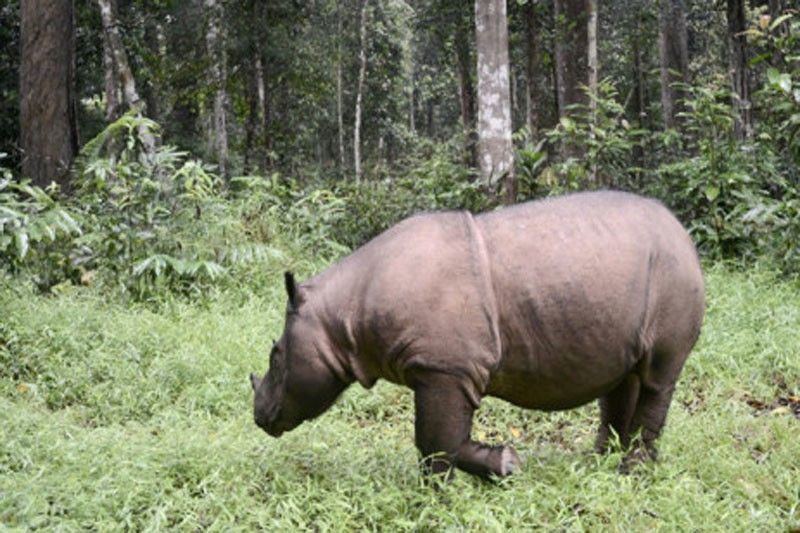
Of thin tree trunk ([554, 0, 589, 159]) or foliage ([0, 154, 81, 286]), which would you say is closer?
foliage ([0, 154, 81, 286])

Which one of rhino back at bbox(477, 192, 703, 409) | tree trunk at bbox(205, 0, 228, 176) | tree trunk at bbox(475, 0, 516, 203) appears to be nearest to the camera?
rhino back at bbox(477, 192, 703, 409)

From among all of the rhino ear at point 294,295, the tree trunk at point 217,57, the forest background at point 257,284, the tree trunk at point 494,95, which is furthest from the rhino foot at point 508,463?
the tree trunk at point 217,57

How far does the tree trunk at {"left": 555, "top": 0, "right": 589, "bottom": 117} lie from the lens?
1242cm

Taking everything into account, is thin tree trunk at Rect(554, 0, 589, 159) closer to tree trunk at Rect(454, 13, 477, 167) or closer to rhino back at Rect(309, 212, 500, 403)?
tree trunk at Rect(454, 13, 477, 167)

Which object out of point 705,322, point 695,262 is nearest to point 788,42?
point 705,322

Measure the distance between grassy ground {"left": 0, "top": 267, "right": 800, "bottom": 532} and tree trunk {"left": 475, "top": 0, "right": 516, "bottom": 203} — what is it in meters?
2.99

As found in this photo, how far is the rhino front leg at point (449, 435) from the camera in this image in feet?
13.8

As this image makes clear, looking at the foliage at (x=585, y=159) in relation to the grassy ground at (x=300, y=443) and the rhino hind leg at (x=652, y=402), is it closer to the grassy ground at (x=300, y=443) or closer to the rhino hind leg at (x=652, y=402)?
the grassy ground at (x=300, y=443)

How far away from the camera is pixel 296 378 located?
15.0 feet

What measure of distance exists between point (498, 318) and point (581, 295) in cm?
42

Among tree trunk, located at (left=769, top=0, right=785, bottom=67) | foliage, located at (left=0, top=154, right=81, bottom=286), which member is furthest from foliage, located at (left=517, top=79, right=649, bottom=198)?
foliage, located at (left=0, top=154, right=81, bottom=286)

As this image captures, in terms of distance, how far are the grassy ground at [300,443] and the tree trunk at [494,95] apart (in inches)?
118

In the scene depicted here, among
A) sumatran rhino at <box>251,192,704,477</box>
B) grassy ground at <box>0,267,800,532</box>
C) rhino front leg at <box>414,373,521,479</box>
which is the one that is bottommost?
grassy ground at <box>0,267,800,532</box>

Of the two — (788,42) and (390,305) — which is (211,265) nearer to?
(390,305)
